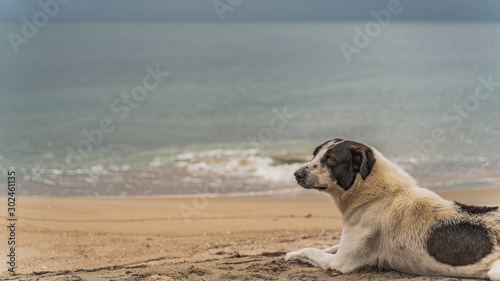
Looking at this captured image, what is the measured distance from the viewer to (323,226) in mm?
9461

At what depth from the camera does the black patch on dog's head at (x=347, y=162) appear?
5.44 m

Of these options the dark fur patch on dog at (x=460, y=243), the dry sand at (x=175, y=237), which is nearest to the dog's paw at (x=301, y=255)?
the dry sand at (x=175, y=237)

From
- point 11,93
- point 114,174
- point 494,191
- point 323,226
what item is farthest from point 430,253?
point 11,93

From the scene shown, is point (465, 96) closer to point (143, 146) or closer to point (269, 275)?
point (143, 146)

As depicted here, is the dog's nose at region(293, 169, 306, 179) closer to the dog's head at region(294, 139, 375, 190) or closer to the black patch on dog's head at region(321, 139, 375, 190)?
the dog's head at region(294, 139, 375, 190)

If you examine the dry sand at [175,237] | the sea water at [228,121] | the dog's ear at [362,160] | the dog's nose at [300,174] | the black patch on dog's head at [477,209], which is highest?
the sea water at [228,121]

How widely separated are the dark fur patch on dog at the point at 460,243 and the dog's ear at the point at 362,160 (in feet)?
2.77

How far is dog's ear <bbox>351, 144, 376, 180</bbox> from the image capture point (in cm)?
542

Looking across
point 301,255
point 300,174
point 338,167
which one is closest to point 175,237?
point 301,255

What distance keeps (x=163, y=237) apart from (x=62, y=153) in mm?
9432

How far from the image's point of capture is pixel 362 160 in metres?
5.43

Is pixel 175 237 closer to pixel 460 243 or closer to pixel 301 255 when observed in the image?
pixel 301 255

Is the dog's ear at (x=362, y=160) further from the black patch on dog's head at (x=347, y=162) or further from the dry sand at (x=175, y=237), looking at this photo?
the dry sand at (x=175, y=237)

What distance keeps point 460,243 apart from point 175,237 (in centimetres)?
526
